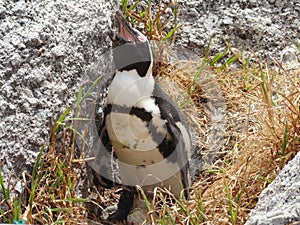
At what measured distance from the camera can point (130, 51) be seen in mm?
3162

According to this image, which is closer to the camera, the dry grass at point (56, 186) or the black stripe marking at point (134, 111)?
the dry grass at point (56, 186)

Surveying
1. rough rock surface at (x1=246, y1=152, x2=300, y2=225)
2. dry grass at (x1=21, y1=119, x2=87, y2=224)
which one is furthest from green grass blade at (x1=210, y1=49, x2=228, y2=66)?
rough rock surface at (x1=246, y1=152, x2=300, y2=225)

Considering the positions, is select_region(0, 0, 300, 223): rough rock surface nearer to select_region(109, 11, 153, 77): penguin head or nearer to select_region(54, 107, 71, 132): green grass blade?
select_region(54, 107, 71, 132): green grass blade

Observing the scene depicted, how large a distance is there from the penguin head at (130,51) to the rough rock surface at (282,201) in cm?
86

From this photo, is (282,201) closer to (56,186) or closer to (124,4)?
(56,186)

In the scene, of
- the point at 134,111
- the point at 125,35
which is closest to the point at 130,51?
the point at 125,35

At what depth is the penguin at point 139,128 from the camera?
311cm

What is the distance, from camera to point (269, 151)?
311 cm

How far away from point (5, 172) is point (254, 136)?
1.11 metres

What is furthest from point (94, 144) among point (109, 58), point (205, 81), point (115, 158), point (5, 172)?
point (205, 81)

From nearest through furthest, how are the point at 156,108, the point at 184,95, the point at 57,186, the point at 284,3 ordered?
the point at 57,186 → the point at 156,108 → the point at 184,95 → the point at 284,3

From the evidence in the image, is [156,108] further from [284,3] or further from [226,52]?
[284,3]

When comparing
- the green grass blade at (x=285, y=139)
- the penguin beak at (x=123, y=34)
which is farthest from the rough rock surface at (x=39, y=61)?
the green grass blade at (x=285, y=139)

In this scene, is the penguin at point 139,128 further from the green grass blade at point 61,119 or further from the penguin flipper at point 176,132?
the green grass blade at point 61,119
